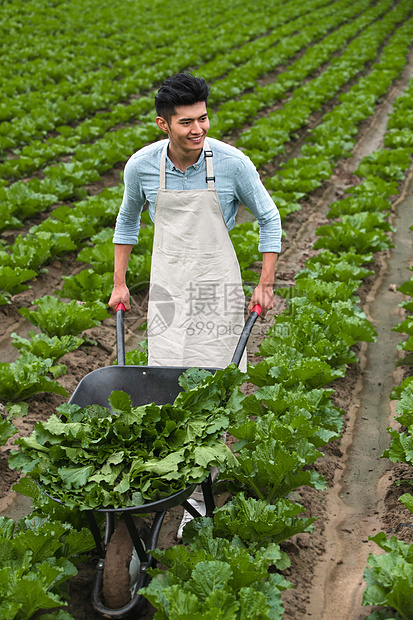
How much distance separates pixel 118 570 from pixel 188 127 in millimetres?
2096

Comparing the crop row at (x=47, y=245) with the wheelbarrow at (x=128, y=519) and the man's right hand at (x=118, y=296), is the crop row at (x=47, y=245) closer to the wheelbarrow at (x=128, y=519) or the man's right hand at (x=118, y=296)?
the man's right hand at (x=118, y=296)

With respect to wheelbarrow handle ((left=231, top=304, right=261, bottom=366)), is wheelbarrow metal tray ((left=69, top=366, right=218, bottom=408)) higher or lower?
lower

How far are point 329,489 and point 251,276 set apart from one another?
9.22 ft

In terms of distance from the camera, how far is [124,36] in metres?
20.3

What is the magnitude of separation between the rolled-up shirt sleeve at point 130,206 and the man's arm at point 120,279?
5cm

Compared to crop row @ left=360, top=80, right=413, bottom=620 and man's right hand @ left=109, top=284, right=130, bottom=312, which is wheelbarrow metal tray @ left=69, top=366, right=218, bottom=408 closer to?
man's right hand @ left=109, top=284, right=130, bottom=312

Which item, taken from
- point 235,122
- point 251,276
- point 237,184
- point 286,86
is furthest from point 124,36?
point 237,184

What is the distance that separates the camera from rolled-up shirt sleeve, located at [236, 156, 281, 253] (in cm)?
334

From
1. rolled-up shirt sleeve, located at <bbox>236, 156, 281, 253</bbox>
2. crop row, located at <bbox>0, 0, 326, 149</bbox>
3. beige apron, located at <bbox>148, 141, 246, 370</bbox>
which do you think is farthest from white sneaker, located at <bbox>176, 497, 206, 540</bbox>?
crop row, located at <bbox>0, 0, 326, 149</bbox>

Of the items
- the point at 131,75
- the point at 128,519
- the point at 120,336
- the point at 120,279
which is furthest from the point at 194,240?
the point at 131,75

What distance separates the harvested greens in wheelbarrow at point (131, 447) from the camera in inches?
104

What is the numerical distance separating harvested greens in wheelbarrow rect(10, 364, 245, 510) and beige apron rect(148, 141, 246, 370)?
0.55 meters

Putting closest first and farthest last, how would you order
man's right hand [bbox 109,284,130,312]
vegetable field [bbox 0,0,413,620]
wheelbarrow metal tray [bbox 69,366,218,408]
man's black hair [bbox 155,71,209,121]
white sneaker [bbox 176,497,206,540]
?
vegetable field [bbox 0,0,413,620] → man's black hair [bbox 155,71,209,121] → wheelbarrow metal tray [bbox 69,366,218,408] → white sneaker [bbox 176,497,206,540] → man's right hand [bbox 109,284,130,312]

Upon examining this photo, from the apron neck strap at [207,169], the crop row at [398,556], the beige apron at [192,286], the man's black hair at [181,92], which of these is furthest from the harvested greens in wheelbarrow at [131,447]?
the man's black hair at [181,92]
